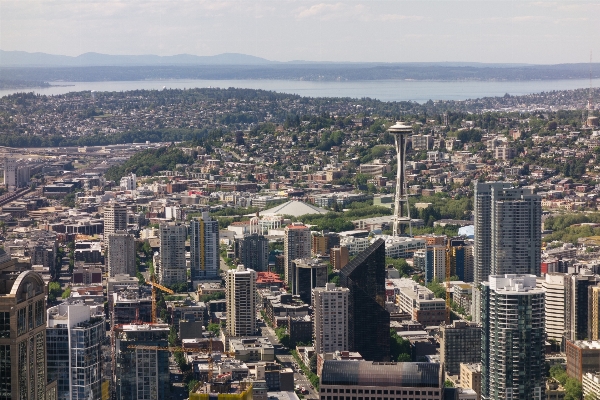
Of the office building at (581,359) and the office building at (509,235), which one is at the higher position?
the office building at (509,235)

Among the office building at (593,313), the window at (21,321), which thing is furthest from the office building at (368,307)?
the window at (21,321)

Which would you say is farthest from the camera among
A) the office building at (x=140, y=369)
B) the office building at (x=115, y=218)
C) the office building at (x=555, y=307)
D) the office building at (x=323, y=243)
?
the office building at (x=115, y=218)

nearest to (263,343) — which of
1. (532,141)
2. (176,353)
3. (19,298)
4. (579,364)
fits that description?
(176,353)

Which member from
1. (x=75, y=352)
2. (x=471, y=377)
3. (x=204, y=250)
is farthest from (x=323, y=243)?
(x=75, y=352)

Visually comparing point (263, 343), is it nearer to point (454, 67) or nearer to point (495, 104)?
point (495, 104)

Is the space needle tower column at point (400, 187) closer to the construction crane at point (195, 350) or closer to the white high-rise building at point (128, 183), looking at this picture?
the white high-rise building at point (128, 183)

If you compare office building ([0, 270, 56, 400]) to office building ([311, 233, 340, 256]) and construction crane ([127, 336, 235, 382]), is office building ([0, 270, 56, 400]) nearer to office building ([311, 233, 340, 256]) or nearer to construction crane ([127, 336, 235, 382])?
construction crane ([127, 336, 235, 382])
